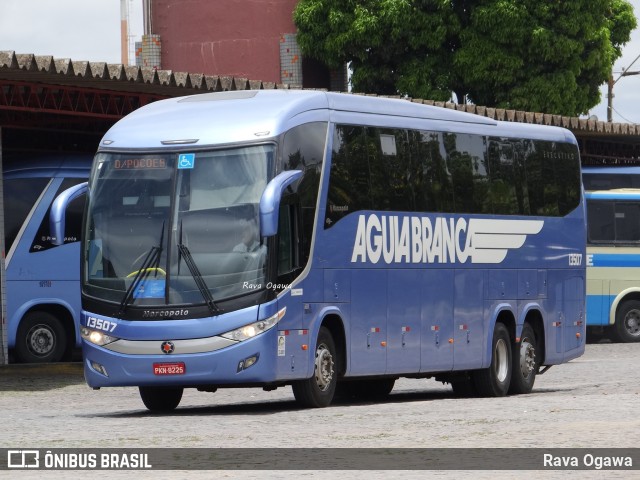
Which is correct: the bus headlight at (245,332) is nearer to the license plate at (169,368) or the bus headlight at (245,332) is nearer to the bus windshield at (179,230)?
the bus windshield at (179,230)

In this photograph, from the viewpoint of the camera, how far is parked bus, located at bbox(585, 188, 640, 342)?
37.9 m

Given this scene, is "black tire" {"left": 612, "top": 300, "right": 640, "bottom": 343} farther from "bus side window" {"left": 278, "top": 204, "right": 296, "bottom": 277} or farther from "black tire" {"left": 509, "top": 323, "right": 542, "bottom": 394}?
"bus side window" {"left": 278, "top": 204, "right": 296, "bottom": 277}

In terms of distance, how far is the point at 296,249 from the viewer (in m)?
18.0

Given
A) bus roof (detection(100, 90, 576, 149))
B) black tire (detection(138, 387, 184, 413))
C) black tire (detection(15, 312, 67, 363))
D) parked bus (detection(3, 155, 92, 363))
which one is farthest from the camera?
black tire (detection(15, 312, 67, 363))

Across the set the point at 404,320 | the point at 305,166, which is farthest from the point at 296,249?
the point at 404,320

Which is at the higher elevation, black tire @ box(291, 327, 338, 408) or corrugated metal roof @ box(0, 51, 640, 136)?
corrugated metal roof @ box(0, 51, 640, 136)

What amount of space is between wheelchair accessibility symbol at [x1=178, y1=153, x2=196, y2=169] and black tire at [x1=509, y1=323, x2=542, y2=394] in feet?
22.2

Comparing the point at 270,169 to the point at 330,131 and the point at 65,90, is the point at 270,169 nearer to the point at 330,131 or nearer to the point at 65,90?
the point at 330,131

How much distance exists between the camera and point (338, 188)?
744 inches

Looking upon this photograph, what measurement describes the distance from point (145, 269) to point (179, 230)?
55cm

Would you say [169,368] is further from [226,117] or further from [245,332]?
[226,117]

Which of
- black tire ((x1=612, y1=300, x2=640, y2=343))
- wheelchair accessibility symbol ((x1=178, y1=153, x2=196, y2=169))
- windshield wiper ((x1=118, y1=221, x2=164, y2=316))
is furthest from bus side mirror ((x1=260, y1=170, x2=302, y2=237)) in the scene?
black tire ((x1=612, y1=300, x2=640, y2=343))
